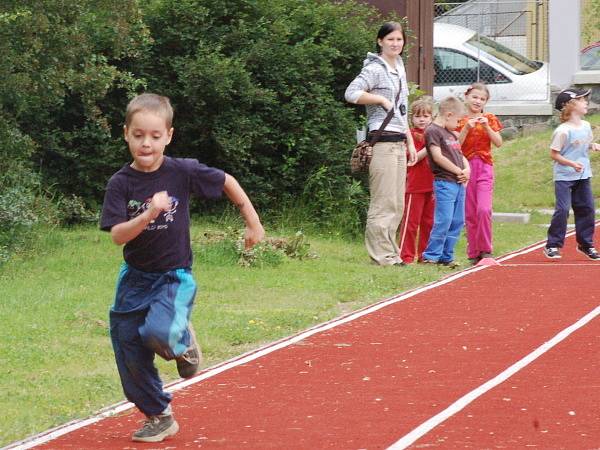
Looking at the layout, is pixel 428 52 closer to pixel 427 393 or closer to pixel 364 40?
pixel 364 40

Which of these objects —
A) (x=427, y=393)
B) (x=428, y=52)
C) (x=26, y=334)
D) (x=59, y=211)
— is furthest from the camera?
(x=428, y=52)

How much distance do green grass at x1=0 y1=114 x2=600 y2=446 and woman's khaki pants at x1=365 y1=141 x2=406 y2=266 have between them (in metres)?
0.21

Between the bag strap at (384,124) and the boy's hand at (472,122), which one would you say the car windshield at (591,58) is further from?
the bag strap at (384,124)

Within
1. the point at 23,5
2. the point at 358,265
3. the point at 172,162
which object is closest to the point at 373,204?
the point at 358,265

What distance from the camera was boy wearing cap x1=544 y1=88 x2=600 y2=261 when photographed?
14.0 metres

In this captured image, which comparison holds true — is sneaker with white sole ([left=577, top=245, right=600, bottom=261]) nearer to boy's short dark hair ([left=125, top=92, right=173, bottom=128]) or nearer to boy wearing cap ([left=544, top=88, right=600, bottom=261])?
boy wearing cap ([left=544, top=88, right=600, bottom=261])

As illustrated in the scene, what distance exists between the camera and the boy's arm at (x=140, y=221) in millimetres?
6172

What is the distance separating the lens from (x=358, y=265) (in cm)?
1346

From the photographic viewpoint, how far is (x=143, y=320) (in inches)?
263

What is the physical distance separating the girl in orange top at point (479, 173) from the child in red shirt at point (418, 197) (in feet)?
1.52

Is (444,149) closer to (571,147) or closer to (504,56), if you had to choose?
(571,147)

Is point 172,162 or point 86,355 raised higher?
point 172,162

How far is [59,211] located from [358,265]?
143 inches

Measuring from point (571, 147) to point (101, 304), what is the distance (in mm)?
5630
